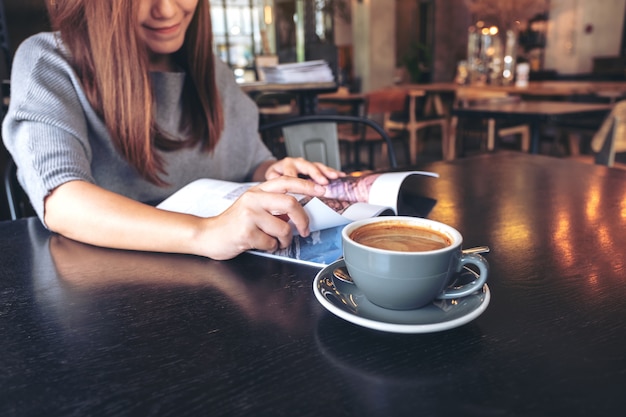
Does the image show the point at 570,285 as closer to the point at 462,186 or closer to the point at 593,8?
the point at 462,186

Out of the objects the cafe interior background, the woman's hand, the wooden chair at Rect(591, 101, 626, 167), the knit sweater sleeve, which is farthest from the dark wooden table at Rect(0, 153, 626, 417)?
the cafe interior background

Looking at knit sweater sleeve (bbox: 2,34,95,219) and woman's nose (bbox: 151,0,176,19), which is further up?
woman's nose (bbox: 151,0,176,19)

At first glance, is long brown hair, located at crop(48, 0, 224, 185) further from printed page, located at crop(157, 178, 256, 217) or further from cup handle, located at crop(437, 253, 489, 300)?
cup handle, located at crop(437, 253, 489, 300)

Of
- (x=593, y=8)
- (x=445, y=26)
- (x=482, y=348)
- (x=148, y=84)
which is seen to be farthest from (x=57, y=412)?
(x=593, y=8)

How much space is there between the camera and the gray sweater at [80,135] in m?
0.79

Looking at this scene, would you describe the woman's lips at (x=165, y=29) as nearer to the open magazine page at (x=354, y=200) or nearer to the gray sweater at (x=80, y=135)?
the gray sweater at (x=80, y=135)

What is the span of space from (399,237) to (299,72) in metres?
1.63

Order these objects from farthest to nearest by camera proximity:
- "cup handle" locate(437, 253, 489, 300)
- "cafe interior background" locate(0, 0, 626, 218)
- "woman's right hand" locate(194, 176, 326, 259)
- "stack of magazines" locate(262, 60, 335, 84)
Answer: "cafe interior background" locate(0, 0, 626, 218) < "stack of magazines" locate(262, 60, 335, 84) < "woman's right hand" locate(194, 176, 326, 259) < "cup handle" locate(437, 253, 489, 300)

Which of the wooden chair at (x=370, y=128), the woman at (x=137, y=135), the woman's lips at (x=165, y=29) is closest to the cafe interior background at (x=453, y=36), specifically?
the wooden chair at (x=370, y=128)

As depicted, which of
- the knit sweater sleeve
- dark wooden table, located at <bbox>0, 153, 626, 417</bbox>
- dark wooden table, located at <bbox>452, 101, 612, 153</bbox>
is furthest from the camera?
dark wooden table, located at <bbox>452, 101, 612, 153</bbox>

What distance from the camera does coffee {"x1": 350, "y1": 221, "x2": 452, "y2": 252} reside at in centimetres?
47

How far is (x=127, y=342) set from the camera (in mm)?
449

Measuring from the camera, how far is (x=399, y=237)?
0.50 metres

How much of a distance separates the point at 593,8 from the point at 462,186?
35.2ft
